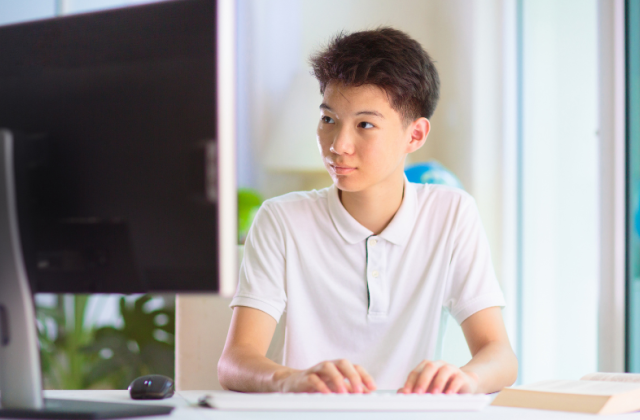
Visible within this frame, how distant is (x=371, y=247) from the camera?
55.5 inches

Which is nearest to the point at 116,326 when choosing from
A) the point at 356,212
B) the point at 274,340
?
the point at 274,340

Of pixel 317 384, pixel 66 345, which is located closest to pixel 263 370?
pixel 317 384

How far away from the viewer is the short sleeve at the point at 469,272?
53.1 inches

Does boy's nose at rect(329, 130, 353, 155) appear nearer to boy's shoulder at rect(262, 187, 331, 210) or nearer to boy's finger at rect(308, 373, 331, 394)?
boy's shoulder at rect(262, 187, 331, 210)

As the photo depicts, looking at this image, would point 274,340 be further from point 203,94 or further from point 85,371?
point 85,371

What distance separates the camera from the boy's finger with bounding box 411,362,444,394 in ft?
2.90

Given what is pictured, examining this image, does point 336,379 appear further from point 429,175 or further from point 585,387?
point 429,175

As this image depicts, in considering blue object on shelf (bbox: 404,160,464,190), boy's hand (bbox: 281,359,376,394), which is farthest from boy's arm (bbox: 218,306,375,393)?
blue object on shelf (bbox: 404,160,464,190)

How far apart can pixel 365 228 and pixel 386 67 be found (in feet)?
1.23

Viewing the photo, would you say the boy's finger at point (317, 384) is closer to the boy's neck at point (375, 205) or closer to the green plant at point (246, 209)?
the boy's neck at point (375, 205)

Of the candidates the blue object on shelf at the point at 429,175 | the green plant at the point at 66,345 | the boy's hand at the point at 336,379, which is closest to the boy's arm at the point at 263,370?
the boy's hand at the point at 336,379

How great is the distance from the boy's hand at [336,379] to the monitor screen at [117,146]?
0.82 feet


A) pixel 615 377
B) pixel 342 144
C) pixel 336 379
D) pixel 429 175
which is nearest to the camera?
pixel 336 379

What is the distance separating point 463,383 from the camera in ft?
3.04
